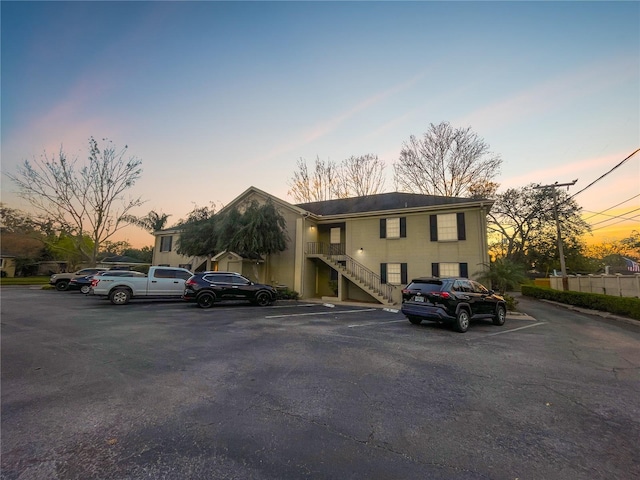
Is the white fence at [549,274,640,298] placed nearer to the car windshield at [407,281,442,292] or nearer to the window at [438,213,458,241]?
the window at [438,213,458,241]

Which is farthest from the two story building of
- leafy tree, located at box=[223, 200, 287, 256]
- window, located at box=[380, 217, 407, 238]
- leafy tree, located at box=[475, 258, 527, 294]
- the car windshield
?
the car windshield

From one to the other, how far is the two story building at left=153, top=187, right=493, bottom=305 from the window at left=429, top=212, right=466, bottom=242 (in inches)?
2.0

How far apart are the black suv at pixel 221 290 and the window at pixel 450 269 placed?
9665 millimetres

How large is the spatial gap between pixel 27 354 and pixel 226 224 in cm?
1248

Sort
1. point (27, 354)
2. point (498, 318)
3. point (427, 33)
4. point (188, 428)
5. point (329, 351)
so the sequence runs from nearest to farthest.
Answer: point (188, 428), point (27, 354), point (329, 351), point (498, 318), point (427, 33)

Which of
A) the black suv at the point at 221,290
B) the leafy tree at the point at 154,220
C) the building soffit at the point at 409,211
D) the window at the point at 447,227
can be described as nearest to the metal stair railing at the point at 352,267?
the building soffit at the point at 409,211

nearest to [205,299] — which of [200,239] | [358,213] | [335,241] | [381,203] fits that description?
[200,239]

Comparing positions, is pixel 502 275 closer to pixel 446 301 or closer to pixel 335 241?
pixel 446 301

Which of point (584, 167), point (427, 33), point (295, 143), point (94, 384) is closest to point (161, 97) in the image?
point (295, 143)

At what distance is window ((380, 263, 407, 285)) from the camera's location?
16875 millimetres

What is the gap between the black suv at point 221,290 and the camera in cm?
1297

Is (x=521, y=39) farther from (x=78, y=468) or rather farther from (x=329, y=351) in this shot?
(x=78, y=468)

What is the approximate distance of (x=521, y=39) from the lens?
10312mm

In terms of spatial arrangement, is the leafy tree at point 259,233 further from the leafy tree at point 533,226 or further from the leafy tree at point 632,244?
the leafy tree at point 632,244
